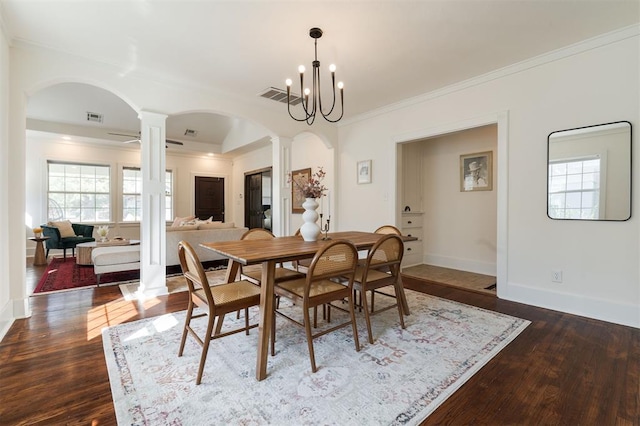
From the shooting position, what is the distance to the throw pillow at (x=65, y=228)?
5.89 meters

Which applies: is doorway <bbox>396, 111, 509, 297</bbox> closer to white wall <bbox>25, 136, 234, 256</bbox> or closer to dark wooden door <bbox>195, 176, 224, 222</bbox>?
dark wooden door <bbox>195, 176, 224, 222</bbox>

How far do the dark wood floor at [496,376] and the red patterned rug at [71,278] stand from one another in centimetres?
112

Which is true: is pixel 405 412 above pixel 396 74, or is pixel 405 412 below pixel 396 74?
below

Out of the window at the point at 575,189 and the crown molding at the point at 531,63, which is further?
the window at the point at 575,189

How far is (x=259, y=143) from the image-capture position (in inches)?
287

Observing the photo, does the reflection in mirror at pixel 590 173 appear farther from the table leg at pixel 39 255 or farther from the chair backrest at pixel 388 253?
the table leg at pixel 39 255

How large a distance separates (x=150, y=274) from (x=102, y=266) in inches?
35.6

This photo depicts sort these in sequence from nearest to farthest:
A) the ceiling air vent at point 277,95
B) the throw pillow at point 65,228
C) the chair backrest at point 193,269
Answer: the chair backrest at point 193,269, the ceiling air vent at point 277,95, the throw pillow at point 65,228

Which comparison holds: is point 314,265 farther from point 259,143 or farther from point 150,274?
point 259,143

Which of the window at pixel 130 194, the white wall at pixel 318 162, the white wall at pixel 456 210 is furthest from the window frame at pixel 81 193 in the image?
the white wall at pixel 456 210

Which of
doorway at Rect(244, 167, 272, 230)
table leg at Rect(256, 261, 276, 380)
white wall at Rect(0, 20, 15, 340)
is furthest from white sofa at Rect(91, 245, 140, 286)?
doorway at Rect(244, 167, 272, 230)

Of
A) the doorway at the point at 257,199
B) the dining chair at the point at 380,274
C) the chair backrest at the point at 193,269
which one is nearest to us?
the chair backrest at the point at 193,269

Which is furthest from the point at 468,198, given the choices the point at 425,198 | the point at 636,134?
the point at 636,134

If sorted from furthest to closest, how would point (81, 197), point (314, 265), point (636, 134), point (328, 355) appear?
point (81, 197), point (636, 134), point (328, 355), point (314, 265)
